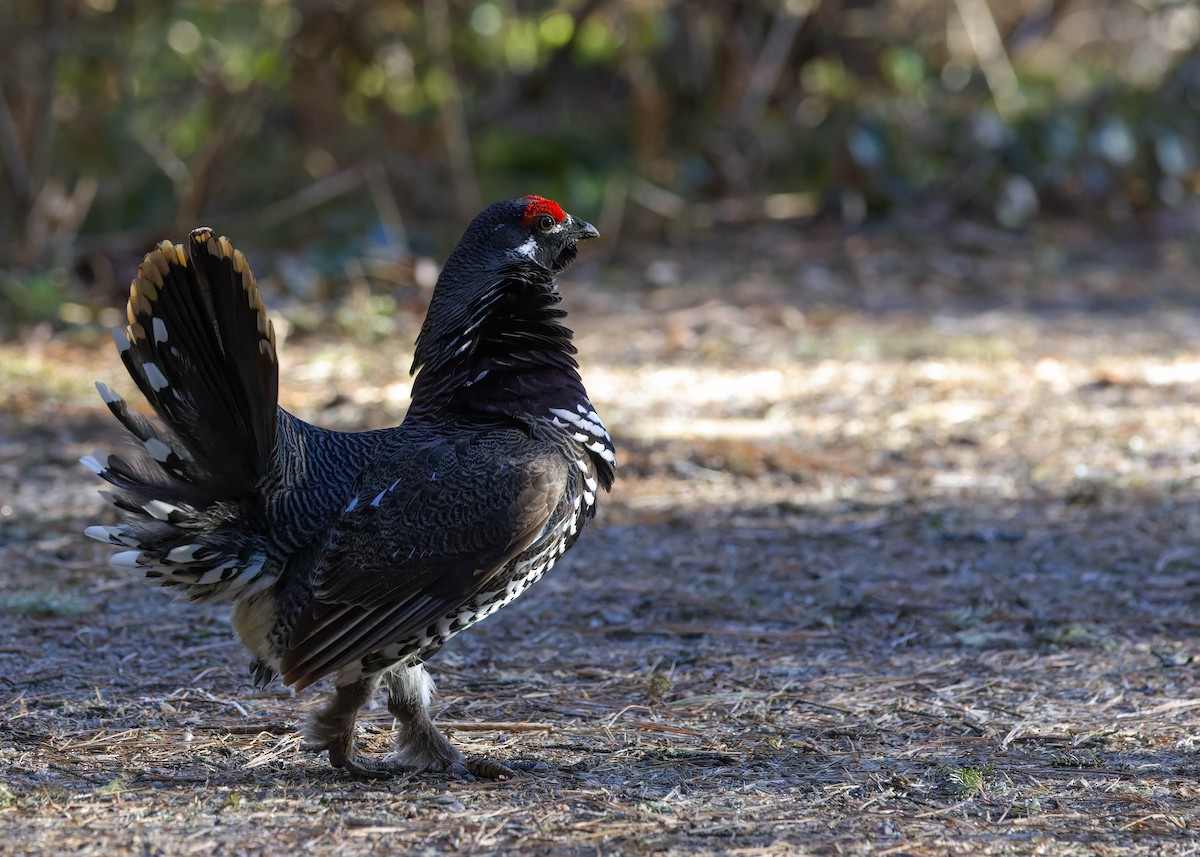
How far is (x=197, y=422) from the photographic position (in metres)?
4.01

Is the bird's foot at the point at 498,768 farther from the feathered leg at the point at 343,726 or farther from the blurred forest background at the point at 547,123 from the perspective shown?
the blurred forest background at the point at 547,123

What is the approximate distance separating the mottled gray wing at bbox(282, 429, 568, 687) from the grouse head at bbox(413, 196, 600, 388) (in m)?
0.51

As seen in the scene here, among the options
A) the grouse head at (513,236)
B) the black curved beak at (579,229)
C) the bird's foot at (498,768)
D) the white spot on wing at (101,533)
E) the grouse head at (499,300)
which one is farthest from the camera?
the black curved beak at (579,229)

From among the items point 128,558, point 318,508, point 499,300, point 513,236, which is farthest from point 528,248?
point 128,558

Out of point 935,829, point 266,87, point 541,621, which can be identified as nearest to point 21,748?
point 541,621

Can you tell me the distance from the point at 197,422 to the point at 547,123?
33.7 ft

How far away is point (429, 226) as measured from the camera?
12.8 meters

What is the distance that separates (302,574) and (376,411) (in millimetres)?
4324

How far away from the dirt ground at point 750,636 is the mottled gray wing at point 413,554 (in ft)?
1.49

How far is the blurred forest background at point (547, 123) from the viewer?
11883 millimetres

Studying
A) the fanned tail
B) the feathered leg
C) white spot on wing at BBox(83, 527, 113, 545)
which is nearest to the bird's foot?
the feathered leg

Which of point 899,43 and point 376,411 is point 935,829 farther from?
point 899,43

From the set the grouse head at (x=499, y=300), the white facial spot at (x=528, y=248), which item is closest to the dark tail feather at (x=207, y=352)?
the grouse head at (x=499, y=300)

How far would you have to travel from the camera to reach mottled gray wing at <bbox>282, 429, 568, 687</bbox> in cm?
392
